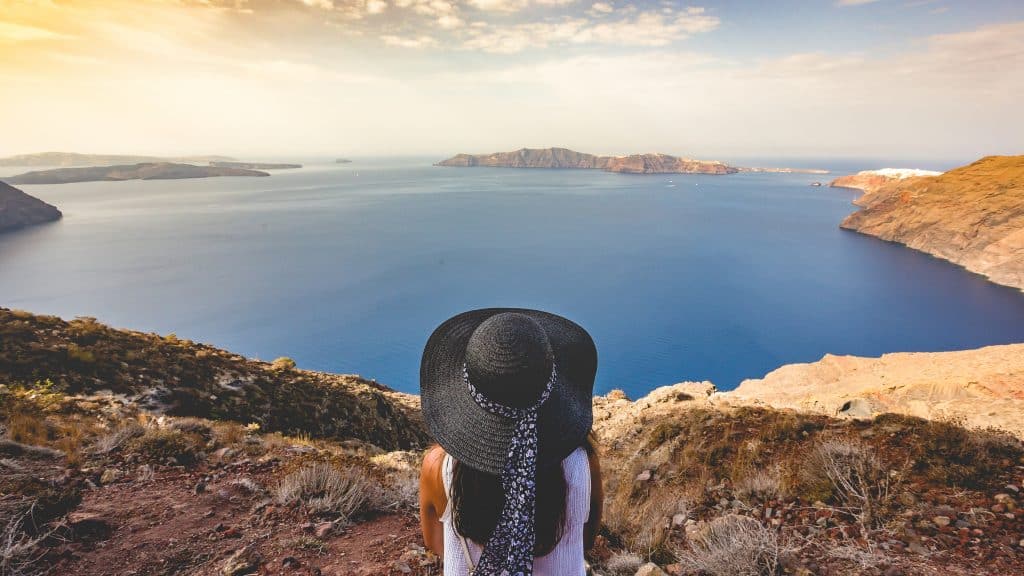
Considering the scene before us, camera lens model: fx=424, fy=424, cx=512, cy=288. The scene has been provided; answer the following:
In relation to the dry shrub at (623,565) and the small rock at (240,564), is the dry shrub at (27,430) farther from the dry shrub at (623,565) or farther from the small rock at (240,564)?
the dry shrub at (623,565)

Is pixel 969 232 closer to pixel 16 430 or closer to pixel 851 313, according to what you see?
pixel 851 313

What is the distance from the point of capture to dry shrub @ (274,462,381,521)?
446cm

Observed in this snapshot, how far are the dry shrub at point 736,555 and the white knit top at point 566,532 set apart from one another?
269 centimetres

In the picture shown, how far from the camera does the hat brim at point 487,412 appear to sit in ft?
4.75

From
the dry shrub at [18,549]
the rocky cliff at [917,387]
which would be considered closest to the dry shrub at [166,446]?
the dry shrub at [18,549]

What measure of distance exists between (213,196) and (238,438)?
17524 centimetres

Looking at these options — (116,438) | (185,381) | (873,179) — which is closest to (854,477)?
(116,438)

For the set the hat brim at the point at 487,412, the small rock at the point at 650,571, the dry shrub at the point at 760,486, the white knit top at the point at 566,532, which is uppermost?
the hat brim at the point at 487,412

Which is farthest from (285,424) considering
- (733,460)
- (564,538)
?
(564,538)

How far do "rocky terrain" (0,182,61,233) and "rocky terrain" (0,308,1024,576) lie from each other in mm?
125806

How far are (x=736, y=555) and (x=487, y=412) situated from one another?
3.44 m

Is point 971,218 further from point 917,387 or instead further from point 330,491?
point 330,491

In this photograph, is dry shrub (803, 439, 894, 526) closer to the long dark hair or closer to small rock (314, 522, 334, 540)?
the long dark hair

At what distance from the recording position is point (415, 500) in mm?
4773
